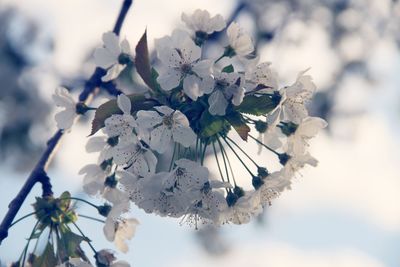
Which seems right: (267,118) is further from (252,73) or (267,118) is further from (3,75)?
(3,75)

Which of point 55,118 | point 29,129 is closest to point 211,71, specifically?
point 55,118

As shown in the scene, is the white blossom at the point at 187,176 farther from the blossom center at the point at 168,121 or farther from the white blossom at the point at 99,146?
the white blossom at the point at 99,146

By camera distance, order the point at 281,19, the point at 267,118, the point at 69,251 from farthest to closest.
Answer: the point at 281,19
the point at 69,251
the point at 267,118

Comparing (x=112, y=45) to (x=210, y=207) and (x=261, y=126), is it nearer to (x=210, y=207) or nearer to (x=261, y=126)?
(x=261, y=126)

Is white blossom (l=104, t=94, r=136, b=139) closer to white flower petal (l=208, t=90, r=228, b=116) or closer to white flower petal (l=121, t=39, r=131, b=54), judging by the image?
white flower petal (l=208, t=90, r=228, b=116)

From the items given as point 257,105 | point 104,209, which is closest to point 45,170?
point 104,209
